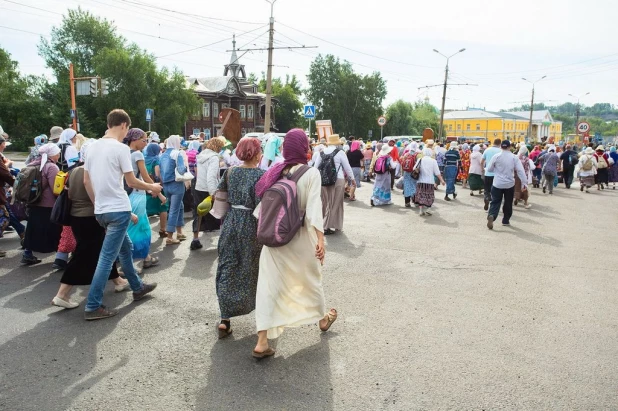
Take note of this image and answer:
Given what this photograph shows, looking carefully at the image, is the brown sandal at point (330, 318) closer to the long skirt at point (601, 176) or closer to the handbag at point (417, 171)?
the handbag at point (417, 171)

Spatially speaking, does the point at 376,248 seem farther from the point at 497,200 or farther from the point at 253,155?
the point at 253,155

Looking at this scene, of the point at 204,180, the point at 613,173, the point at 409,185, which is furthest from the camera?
the point at 613,173

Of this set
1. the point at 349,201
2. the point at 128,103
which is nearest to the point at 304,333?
the point at 349,201

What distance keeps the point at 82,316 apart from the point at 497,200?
8357mm

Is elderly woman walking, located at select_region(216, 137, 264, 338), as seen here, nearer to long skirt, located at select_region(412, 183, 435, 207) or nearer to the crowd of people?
the crowd of people

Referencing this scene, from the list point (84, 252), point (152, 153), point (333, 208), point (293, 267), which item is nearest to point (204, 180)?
point (152, 153)

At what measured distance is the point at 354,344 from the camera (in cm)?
434

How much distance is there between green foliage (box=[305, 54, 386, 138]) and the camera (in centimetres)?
7775

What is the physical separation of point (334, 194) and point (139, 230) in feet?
14.1

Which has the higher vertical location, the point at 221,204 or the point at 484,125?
the point at 484,125

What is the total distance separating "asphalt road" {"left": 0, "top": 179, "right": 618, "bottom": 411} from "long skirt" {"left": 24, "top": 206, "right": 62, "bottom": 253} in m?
0.35

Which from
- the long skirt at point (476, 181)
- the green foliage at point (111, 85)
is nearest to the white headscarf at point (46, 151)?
the long skirt at point (476, 181)

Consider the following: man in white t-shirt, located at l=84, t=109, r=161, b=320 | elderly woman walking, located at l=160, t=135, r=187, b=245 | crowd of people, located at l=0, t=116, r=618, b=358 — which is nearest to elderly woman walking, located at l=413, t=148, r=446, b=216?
crowd of people, located at l=0, t=116, r=618, b=358

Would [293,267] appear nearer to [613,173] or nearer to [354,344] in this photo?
[354,344]
